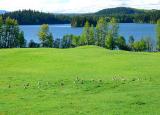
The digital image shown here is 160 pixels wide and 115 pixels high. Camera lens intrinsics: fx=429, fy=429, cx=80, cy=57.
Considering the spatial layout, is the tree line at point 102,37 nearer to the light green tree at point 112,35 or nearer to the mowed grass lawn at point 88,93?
the light green tree at point 112,35

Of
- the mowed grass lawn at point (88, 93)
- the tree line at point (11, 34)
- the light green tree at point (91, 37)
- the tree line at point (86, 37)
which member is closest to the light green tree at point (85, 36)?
the tree line at point (86, 37)

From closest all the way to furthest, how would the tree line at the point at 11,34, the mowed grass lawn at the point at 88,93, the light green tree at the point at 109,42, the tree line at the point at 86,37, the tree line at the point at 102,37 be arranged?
the mowed grass lawn at the point at 88,93
the tree line at the point at 11,34
the tree line at the point at 86,37
the tree line at the point at 102,37
the light green tree at the point at 109,42

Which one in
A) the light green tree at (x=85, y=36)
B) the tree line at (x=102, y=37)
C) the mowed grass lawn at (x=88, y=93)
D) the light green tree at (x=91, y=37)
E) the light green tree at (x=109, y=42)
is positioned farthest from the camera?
the light green tree at (x=91, y=37)

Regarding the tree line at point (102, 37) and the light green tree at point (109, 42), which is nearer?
the tree line at point (102, 37)

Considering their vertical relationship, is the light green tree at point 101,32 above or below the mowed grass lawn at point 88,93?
below

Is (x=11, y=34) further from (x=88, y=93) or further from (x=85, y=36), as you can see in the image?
(x=88, y=93)

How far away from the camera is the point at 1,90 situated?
22797 millimetres

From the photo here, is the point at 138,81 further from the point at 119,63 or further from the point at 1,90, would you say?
the point at 119,63

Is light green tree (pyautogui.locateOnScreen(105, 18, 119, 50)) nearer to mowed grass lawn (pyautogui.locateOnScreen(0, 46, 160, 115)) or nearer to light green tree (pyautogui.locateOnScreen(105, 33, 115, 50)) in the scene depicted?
light green tree (pyautogui.locateOnScreen(105, 33, 115, 50))

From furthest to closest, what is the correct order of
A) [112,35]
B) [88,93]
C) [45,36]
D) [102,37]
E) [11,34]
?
[102,37] < [112,35] < [45,36] < [11,34] < [88,93]

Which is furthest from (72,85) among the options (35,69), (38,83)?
(35,69)

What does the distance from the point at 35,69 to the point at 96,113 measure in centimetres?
1972

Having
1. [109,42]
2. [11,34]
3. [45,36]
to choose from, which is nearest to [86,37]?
[109,42]

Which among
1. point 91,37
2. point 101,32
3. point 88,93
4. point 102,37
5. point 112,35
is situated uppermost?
→ point 88,93
